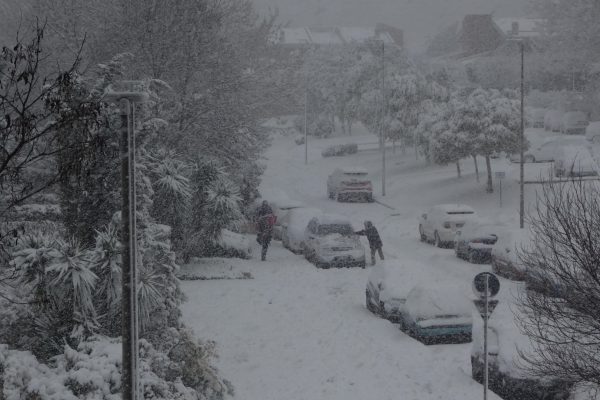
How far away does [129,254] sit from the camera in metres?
9.12

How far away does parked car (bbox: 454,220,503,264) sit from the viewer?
23.6 meters

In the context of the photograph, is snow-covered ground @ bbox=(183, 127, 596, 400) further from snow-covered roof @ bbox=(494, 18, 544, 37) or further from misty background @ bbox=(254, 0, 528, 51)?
misty background @ bbox=(254, 0, 528, 51)

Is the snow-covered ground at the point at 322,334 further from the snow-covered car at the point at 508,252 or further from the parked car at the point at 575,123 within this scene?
the parked car at the point at 575,123

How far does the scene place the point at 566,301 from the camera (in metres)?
11.5

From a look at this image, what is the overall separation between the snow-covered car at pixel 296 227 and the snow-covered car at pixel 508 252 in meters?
7.09

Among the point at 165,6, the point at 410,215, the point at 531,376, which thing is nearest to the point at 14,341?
the point at 531,376

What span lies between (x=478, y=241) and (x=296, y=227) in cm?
676

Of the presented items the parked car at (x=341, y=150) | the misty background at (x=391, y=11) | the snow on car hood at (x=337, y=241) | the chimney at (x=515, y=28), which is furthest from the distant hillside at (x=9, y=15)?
the misty background at (x=391, y=11)

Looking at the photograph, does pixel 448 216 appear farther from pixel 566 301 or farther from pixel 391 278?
pixel 566 301

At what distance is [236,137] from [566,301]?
17.9m

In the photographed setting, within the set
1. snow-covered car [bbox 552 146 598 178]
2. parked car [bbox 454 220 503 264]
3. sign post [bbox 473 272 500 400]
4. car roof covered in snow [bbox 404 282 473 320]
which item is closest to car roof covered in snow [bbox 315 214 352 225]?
parked car [bbox 454 220 503 264]

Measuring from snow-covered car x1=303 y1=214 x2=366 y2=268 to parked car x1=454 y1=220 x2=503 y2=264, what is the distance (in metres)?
3.28

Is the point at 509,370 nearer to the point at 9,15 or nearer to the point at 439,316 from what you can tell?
the point at 439,316

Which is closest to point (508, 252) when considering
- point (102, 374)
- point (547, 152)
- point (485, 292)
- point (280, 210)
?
point (485, 292)
